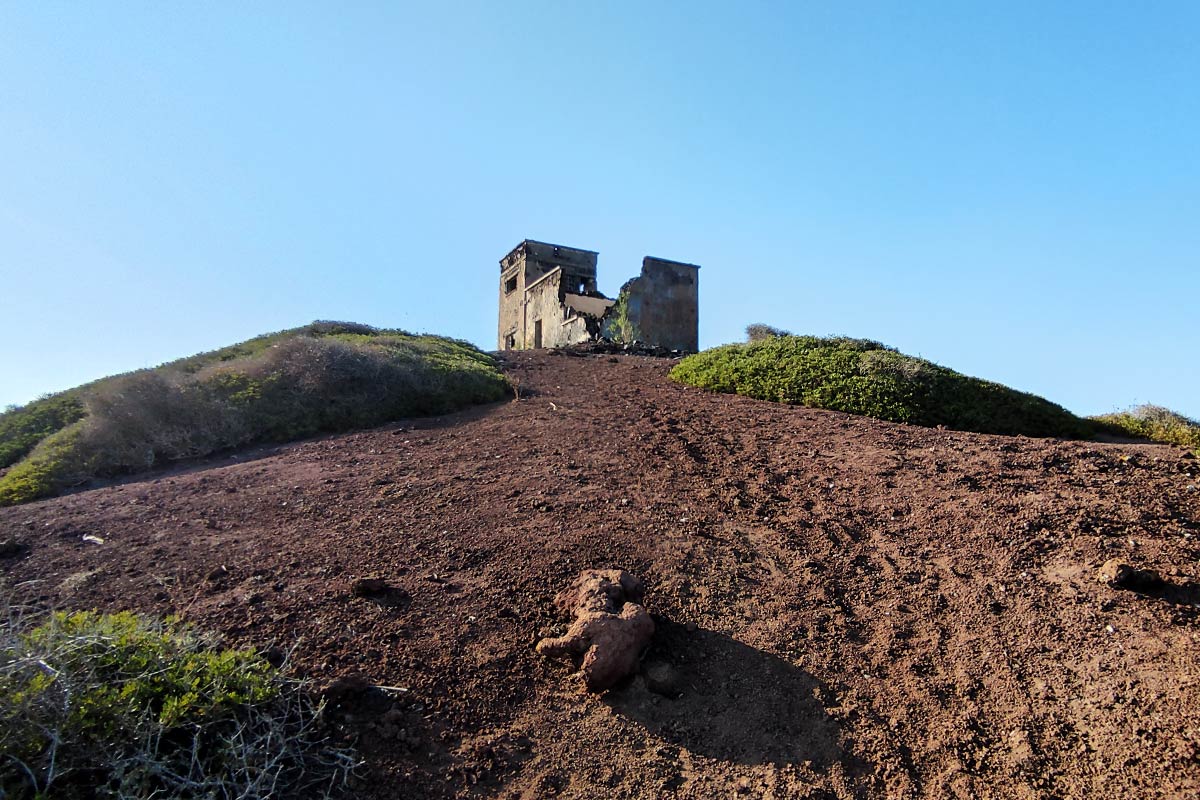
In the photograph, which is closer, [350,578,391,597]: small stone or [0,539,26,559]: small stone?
[350,578,391,597]: small stone

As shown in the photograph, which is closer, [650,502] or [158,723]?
[158,723]

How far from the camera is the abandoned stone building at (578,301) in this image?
19.7 meters

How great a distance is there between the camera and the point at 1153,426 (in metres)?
8.11

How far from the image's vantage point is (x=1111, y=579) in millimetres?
4441

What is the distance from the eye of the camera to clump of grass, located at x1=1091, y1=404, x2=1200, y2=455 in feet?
24.4

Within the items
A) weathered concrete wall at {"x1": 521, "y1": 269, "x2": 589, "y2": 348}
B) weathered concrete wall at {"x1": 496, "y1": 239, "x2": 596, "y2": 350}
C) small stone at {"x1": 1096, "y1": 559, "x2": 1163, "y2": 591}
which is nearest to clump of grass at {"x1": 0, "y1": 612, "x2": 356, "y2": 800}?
small stone at {"x1": 1096, "y1": 559, "x2": 1163, "y2": 591}

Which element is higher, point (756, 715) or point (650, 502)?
point (650, 502)

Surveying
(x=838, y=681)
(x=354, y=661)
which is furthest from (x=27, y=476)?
(x=838, y=681)

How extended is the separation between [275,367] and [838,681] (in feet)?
26.5

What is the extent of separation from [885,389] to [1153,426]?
108 inches

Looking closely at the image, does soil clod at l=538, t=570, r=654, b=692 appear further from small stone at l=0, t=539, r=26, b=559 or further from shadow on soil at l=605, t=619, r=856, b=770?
small stone at l=0, t=539, r=26, b=559

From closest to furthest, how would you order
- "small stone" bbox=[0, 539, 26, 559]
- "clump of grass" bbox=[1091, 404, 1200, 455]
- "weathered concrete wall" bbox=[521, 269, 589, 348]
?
"small stone" bbox=[0, 539, 26, 559]
"clump of grass" bbox=[1091, 404, 1200, 455]
"weathered concrete wall" bbox=[521, 269, 589, 348]

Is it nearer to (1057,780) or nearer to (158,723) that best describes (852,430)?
(1057,780)

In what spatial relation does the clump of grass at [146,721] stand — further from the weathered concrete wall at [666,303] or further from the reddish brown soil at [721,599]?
the weathered concrete wall at [666,303]
